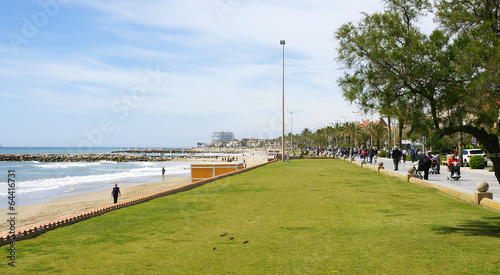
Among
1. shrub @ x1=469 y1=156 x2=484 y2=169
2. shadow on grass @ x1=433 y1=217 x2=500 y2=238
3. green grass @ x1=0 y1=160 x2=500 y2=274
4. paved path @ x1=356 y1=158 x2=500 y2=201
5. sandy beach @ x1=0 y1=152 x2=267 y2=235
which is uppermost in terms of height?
shrub @ x1=469 y1=156 x2=484 y2=169

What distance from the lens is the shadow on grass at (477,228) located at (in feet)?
27.8

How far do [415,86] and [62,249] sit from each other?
27.4ft

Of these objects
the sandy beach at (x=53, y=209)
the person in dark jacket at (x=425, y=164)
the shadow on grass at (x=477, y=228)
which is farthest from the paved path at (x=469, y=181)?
the sandy beach at (x=53, y=209)

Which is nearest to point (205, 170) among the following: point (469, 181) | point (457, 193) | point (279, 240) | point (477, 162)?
point (469, 181)

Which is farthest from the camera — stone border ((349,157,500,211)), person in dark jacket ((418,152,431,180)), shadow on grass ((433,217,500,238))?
person in dark jacket ((418,152,431,180))

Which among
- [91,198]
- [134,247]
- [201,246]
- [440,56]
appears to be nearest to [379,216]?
[440,56]

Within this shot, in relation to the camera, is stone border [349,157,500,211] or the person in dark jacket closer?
stone border [349,157,500,211]

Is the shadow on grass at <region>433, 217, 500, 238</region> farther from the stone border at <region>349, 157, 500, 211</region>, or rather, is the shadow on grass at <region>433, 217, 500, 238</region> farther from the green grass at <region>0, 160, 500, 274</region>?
the stone border at <region>349, 157, 500, 211</region>

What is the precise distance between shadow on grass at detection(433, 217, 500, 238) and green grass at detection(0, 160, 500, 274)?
0.07ft

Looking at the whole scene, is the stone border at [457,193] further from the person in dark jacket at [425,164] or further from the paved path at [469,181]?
the person in dark jacket at [425,164]

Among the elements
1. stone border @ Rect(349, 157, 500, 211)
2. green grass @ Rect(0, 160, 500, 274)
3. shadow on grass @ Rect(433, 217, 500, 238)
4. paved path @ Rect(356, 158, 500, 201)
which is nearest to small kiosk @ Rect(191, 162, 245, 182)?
paved path @ Rect(356, 158, 500, 201)

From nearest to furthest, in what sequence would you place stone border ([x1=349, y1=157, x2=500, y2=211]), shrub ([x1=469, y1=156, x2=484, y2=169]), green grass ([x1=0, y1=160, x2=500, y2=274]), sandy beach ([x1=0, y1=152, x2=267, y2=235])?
green grass ([x1=0, y1=160, x2=500, y2=274])
stone border ([x1=349, y1=157, x2=500, y2=211])
sandy beach ([x1=0, y1=152, x2=267, y2=235])
shrub ([x1=469, y1=156, x2=484, y2=169])

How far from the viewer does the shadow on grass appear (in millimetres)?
8479

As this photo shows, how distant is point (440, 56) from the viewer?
8.83 m
